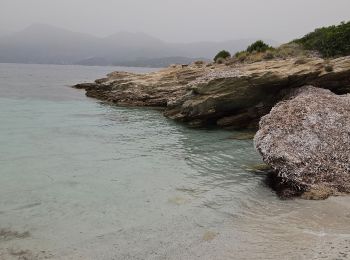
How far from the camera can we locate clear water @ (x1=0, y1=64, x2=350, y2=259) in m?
9.46

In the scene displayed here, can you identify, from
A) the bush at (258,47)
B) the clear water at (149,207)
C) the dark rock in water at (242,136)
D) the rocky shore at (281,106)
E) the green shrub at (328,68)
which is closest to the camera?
the clear water at (149,207)

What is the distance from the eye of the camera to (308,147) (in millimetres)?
14984

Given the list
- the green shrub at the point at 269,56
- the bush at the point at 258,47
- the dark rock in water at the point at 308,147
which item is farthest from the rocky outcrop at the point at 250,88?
the bush at the point at 258,47

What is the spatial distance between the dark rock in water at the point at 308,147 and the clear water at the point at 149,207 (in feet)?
3.14

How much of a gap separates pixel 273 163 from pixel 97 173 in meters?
7.28

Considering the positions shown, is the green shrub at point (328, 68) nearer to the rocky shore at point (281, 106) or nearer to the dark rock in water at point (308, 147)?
the rocky shore at point (281, 106)

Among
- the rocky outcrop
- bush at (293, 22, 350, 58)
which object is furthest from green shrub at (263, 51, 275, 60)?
the rocky outcrop

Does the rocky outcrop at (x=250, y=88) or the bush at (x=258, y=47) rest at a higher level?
the bush at (x=258, y=47)

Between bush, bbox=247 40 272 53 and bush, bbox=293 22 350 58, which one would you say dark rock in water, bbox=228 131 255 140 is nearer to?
bush, bbox=293 22 350 58

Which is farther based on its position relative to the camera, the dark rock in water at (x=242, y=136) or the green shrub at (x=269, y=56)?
the green shrub at (x=269, y=56)

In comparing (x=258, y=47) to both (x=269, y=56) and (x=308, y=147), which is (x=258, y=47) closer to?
(x=269, y=56)

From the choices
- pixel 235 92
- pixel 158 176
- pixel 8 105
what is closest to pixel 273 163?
pixel 158 176

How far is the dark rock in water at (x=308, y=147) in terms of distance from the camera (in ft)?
45.5

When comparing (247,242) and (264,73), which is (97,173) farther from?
(264,73)
